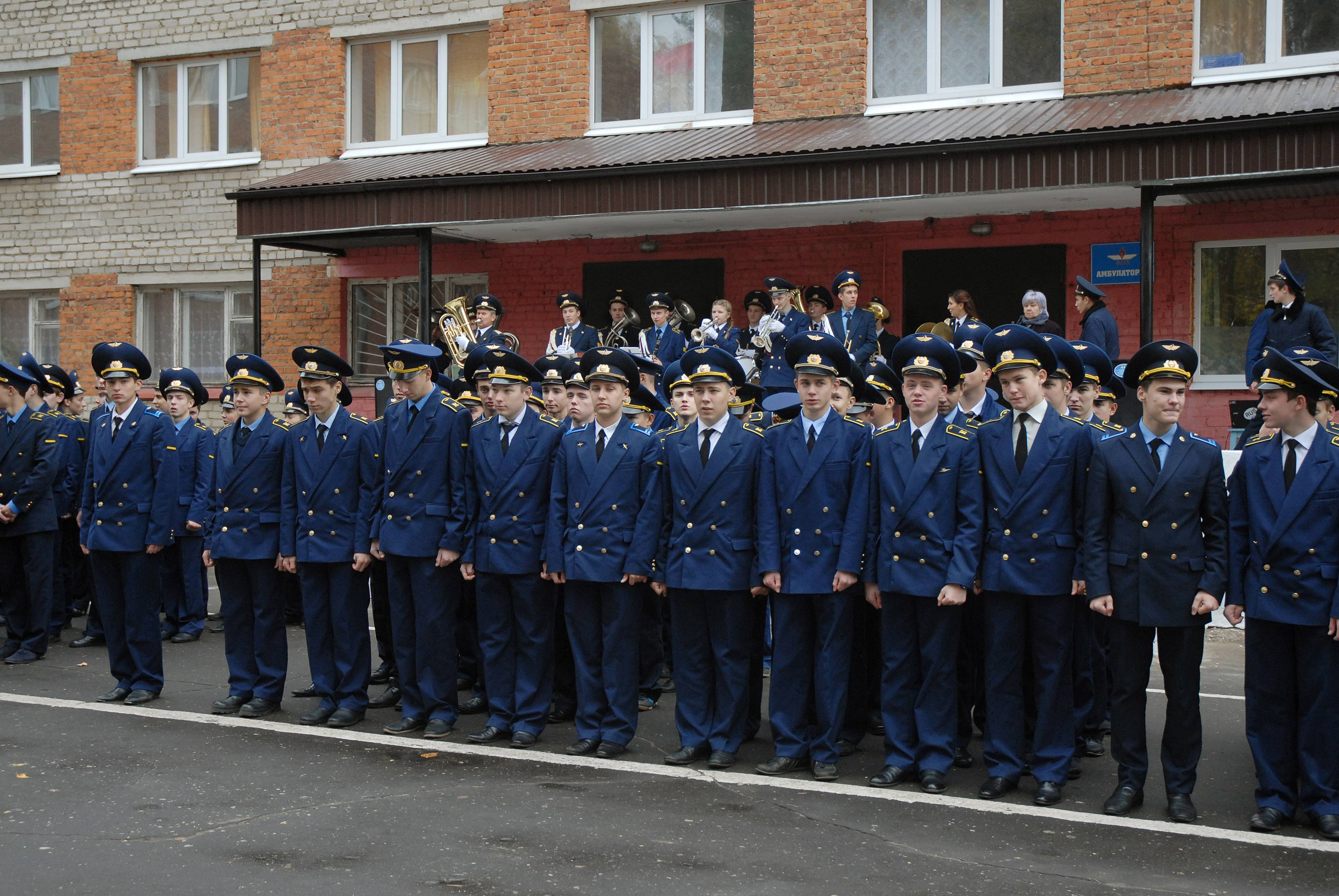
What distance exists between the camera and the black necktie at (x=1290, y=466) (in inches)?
243

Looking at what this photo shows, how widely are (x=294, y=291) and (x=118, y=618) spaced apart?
1105 centimetres

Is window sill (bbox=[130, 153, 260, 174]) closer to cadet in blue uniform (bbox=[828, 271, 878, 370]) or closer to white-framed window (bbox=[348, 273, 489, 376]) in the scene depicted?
white-framed window (bbox=[348, 273, 489, 376])

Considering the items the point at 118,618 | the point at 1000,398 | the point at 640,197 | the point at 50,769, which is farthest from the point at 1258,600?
the point at 640,197

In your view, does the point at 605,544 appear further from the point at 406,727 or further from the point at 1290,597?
the point at 1290,597

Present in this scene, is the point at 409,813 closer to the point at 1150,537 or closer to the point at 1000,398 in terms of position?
the point at 1150,537

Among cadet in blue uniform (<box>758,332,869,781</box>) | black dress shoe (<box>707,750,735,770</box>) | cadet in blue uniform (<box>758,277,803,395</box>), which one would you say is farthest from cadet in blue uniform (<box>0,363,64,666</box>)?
cadet in blue uniform (<box>758,277,803,395</box>)

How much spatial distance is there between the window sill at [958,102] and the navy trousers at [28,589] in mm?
10305

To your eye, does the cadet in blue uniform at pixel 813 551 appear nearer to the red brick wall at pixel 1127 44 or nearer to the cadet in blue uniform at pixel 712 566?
the cadet in blue uniform at pixel 712 566

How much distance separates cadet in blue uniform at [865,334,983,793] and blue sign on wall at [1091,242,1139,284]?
8180mm

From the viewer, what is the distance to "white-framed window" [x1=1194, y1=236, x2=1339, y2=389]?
13.7 m

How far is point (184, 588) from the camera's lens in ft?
37.7

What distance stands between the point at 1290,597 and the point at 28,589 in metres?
9.33

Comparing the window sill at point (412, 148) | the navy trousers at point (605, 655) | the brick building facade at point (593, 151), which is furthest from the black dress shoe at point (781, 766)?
the window sill at point (412, 148)

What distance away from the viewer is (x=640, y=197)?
555 inches
